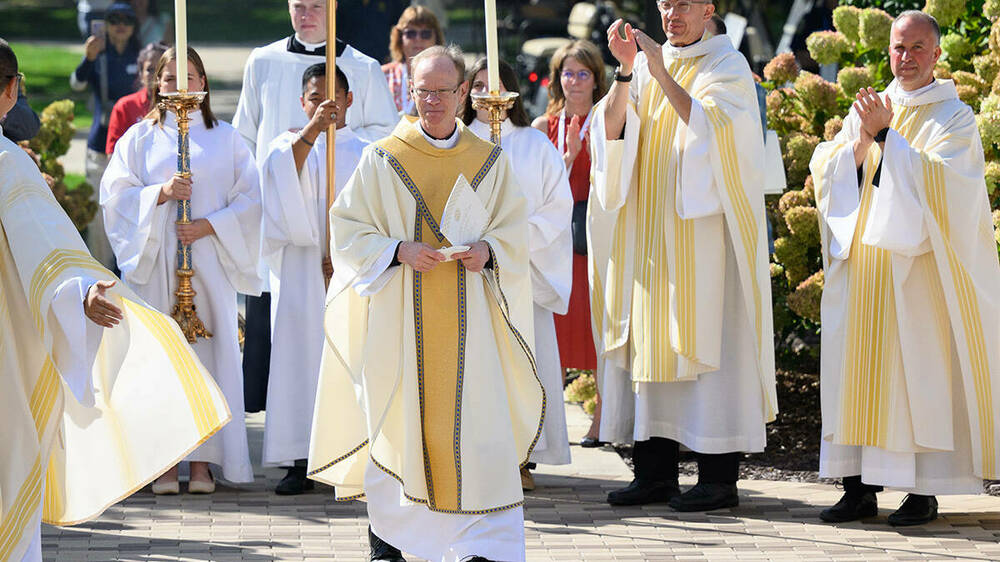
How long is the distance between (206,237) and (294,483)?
1.21 meters

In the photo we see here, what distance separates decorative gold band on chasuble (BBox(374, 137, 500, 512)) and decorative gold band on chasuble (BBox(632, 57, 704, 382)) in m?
1.31

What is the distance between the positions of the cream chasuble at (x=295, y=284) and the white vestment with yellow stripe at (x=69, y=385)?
80.5 inches

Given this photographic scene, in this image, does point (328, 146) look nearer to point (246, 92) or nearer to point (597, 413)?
point (246, 92)

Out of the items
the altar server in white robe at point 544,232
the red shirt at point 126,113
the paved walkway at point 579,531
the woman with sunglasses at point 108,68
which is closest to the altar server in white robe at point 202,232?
the paved walkway at point 579,531

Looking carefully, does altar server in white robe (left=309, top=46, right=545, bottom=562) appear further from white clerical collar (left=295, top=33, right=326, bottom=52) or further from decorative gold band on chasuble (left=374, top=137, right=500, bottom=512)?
white clerical collar (left=295, top=33, right=326, bottom=52)

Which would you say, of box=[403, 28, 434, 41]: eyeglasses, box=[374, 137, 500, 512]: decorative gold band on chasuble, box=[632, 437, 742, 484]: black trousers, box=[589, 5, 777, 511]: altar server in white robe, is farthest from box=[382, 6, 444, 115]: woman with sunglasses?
box=[374, 137, 500, 512]: decorative gold band on chasuble

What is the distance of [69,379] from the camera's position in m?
4.93

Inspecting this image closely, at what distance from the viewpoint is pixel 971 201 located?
6512 mm

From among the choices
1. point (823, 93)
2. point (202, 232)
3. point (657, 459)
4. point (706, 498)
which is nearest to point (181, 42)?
point (202, 232)

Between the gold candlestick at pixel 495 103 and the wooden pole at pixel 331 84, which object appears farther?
the wooden pole at pixel 331 84

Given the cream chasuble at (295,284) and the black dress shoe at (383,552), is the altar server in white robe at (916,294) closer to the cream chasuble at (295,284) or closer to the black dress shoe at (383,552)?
the black dress shoe at (383,552)

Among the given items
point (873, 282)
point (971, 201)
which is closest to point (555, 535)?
point (873, 282)

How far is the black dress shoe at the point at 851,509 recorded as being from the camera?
6.69 metres

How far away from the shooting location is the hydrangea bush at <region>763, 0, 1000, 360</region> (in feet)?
26.8
